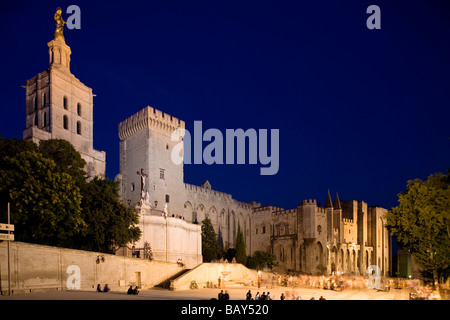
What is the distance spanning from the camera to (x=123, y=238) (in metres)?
30.4

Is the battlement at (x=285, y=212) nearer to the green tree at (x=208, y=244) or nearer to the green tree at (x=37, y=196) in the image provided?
the green tree at (x=208, y=244)

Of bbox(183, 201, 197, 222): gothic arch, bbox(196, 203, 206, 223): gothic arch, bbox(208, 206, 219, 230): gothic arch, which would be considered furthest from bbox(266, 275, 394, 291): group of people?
bbox(208, 206, 219, 230): gothic arch

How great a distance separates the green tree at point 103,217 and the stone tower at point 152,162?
56.2 ft

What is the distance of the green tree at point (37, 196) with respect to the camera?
22.2 meters

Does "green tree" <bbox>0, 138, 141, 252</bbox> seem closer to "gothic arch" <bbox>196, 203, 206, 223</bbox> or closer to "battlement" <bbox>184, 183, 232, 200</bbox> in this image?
"battlement" <bbox>184, 183, 232, 200</bbox>

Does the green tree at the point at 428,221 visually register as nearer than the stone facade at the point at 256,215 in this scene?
Yes

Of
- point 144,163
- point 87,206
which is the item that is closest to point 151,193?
point 144,163

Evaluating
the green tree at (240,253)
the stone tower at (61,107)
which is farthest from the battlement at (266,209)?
the stone tower at (61,107)

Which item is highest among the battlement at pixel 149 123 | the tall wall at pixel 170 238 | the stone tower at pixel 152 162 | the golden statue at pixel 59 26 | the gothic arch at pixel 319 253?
the golden statue at pixel 59 26

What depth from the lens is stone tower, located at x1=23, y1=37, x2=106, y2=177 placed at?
42719mm

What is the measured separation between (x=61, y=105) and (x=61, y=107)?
0.23 metres

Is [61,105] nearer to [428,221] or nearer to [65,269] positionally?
[65,269]
